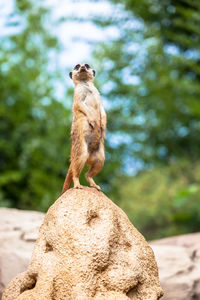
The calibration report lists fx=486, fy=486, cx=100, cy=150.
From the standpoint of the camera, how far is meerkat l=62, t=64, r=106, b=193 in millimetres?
3707

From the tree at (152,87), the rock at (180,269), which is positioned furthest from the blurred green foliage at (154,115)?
the rock at (180,269)

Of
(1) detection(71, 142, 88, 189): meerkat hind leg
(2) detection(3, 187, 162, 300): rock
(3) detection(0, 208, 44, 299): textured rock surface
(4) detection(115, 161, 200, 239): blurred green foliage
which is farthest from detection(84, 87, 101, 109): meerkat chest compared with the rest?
(4) detection(115, 161, 200, 239): blurred green foliage

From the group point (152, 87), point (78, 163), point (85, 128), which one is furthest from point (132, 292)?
point (152, 87)

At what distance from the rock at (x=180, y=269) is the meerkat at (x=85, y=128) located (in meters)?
1.99

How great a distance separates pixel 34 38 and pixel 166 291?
12245 mm

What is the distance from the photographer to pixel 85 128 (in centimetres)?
375

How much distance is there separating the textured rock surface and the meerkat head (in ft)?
6.85

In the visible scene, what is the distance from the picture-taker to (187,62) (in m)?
8.93

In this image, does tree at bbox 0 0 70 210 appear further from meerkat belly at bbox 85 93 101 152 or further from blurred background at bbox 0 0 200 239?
meerkat belly at bbox 85 93 101 152

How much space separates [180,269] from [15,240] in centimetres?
187

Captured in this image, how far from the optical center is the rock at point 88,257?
10.5ft

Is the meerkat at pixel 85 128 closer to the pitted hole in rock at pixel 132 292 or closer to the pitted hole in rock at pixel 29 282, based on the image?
the pitted hole in rock at pixel 29 282

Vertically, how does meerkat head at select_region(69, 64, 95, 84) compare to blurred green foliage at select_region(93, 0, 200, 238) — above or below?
below

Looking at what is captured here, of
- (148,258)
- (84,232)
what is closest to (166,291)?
(148,258)
